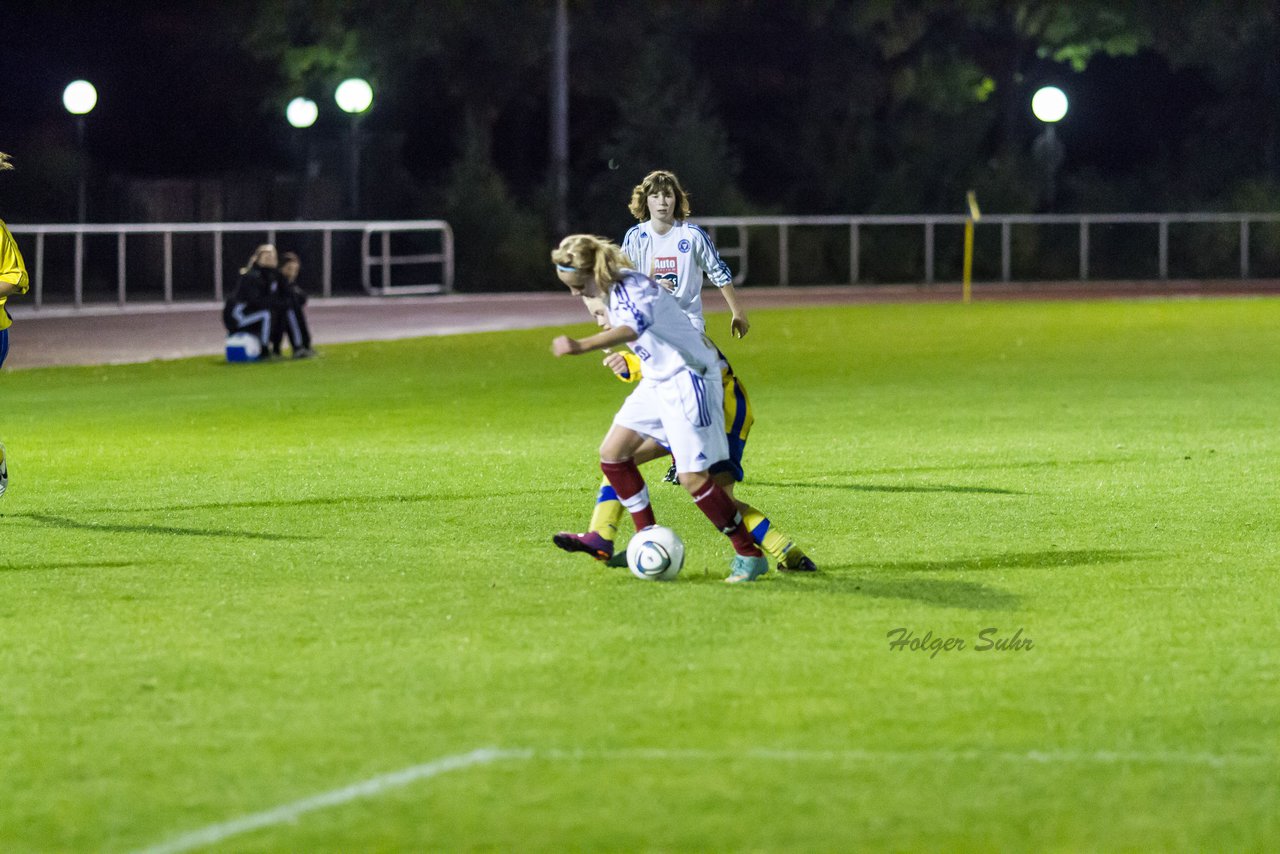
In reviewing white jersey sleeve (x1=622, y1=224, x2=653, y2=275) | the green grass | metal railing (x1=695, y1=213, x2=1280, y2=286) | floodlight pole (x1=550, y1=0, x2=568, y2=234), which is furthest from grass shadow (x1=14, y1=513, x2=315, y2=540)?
metal railing (x1=695, y1=213, x2=1280, y2=286)

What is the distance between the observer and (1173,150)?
187 ft

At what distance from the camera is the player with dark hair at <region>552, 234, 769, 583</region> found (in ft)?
28.2

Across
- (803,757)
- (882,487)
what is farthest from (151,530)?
(803,757)

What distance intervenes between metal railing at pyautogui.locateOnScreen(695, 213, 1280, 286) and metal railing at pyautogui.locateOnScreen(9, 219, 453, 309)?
18.4ft

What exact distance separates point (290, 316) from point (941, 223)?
21.2m

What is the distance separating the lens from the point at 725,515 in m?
8.87

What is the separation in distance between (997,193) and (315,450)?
101ft

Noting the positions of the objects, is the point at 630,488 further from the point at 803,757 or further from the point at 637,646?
the point at 803,757

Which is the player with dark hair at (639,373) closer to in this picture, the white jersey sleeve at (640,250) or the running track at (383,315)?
the white jersey sleeve at (640,250)

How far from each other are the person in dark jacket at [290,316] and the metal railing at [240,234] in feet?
23.6

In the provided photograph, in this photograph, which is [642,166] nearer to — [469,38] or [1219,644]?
[469,38]

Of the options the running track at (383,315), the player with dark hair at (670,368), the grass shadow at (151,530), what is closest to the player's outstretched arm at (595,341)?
the player with dark hair at (670,368)

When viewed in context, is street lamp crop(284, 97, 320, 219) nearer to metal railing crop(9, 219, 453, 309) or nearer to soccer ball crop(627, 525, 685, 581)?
metal railing crop(9, 219, 453, 309)

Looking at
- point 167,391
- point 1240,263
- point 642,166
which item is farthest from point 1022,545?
point 1240,263
